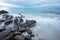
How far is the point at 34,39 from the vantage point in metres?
13.9

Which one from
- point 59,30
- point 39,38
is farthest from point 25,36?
point 59,30

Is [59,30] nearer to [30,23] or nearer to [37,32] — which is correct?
[37,32]

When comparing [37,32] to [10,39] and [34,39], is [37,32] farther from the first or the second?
[10,39]

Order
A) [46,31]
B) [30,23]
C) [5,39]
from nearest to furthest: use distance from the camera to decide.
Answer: [5,39]
[46,31]
[30,23]

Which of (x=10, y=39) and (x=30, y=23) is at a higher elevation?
(x=30, y=23)

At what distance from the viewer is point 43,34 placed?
1562 centimetres

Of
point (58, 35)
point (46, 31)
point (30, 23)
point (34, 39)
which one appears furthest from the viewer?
point (30, 23)

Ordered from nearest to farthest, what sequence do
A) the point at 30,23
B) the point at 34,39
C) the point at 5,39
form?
the point at 5,39, the point at 34,39, the point at 30,23

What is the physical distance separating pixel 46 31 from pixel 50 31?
24.1 inches

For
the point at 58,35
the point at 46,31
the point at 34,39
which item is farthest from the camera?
the point at 46,31

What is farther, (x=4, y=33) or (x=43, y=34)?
(x=43, y=34)

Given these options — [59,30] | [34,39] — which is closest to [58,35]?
[59,30]

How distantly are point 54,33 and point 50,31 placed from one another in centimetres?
86

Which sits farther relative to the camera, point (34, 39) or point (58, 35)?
point (58, 35)
